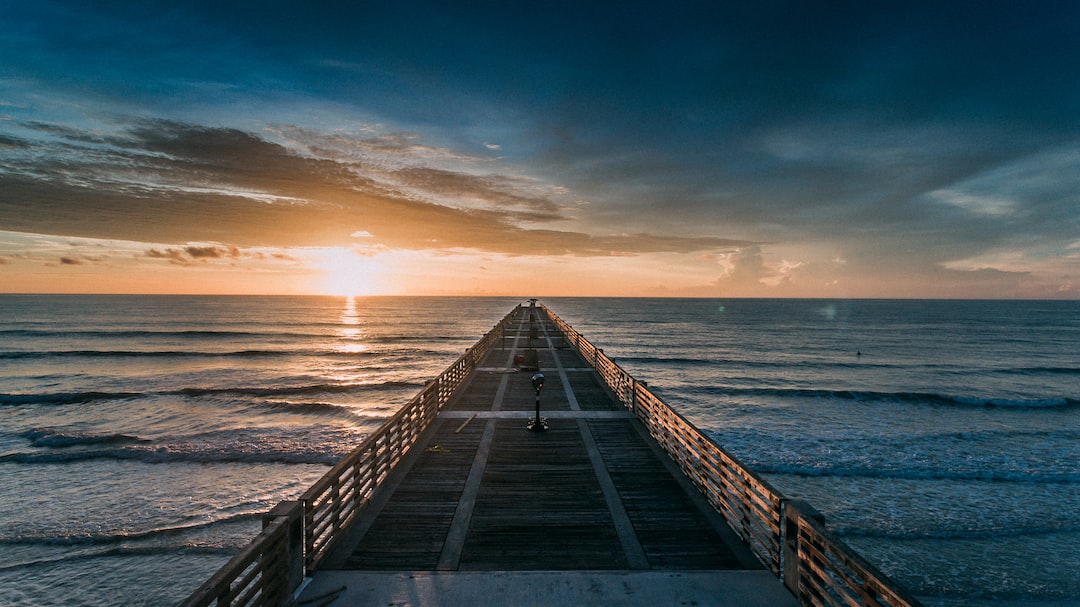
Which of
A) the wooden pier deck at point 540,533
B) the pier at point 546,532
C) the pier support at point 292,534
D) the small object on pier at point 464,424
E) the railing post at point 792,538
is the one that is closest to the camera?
the pier support at point 292,534

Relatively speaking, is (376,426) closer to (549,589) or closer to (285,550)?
A: (285,550)

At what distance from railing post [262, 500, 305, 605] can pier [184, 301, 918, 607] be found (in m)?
0.02

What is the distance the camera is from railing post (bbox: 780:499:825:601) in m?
6.16

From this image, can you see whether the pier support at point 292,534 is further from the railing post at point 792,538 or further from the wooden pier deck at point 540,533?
the railing post at point 792,538

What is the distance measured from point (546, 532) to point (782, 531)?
11.7 ft

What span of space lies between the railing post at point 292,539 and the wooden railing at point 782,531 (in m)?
6.07

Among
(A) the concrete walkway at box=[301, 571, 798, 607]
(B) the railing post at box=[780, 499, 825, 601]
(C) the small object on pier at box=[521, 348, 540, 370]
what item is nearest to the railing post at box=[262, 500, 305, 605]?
(A) the concrete walkway at box=[301, 571, 798, 607]

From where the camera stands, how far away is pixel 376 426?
25.9 metres

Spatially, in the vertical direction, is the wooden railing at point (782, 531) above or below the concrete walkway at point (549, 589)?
above

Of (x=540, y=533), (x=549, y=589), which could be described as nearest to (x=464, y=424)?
(x=540, y=533)

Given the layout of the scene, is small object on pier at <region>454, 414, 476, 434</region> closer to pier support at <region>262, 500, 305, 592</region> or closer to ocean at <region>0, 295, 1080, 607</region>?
ocean at <region>0, 295, 1080, 607</region>

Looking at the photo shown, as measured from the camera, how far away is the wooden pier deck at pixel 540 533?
6336 mm

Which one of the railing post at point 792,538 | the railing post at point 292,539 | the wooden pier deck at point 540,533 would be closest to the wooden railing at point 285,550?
the railing post at point 292,539

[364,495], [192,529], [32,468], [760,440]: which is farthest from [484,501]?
[32,468]
